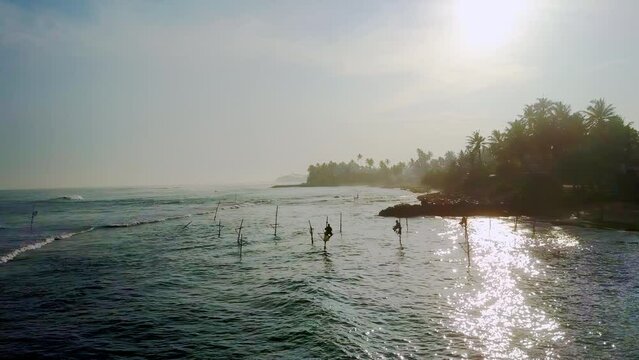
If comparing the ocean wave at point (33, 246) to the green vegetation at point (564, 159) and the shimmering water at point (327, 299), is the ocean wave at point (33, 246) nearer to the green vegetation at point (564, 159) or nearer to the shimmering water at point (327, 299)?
the shimmering water at point (327, 299)

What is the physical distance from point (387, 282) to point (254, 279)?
35.8 feet

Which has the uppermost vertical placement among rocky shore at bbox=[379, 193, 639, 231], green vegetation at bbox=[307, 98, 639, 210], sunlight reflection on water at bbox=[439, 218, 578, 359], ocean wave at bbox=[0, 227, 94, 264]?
green vegetation at bbox=[307, 98, 639, 210]

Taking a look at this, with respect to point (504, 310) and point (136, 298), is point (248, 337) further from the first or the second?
point (504, 310)

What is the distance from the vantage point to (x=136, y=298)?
93.5 feet

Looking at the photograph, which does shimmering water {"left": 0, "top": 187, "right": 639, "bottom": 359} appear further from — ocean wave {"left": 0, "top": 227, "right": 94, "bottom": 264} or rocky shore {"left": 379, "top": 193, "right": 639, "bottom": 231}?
rocky shore {"left": 379, "top": 193, "right": 639, "bottom": 231}

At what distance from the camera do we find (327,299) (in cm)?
2736

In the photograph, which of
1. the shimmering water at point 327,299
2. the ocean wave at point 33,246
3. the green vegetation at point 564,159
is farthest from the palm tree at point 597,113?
the ocean wave at point 33,246

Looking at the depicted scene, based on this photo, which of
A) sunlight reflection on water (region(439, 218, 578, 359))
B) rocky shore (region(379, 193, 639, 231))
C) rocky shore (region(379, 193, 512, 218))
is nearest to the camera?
sunlight reflection on water (region(439, 218, 578, 359))

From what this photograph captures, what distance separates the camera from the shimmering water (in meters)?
19.7

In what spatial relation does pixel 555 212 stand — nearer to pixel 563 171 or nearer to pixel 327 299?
pixel 563 171

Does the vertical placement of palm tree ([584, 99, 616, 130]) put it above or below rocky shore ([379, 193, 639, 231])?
above

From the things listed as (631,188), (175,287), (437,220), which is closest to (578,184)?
(631,188)

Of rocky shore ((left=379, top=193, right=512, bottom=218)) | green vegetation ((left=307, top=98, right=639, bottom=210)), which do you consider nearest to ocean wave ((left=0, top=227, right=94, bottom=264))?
rocky shore ((left=379, top=193, right=512, bottom=218))

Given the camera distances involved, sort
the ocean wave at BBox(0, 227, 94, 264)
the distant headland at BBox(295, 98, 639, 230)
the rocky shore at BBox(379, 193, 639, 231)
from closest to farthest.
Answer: the ocean wave at BBox(0, 227, 94, 264)
the rocky shore at BBox(379, 193, 639, 231)
the distant headland at BBox(295, 98, 639, 230)
